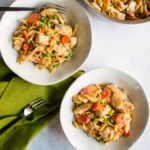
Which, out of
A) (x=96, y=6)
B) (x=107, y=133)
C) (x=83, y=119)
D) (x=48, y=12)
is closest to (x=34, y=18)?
(x=48, y=12)

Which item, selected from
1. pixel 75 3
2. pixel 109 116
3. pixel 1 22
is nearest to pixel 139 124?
pixel 109 116

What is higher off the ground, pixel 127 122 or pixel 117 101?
pixel 117 101

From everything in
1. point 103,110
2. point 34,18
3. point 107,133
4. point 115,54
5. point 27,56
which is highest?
point 34,18

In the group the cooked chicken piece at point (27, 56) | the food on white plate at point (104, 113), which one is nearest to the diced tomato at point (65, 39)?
the cooked chicken piece at point (27, 56)

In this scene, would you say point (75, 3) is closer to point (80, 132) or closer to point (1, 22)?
point (1, 22)

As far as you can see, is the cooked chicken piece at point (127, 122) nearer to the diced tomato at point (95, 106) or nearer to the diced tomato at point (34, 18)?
the diced tomato at point (95, 106)

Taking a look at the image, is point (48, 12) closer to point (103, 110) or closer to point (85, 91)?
point (85, 91)

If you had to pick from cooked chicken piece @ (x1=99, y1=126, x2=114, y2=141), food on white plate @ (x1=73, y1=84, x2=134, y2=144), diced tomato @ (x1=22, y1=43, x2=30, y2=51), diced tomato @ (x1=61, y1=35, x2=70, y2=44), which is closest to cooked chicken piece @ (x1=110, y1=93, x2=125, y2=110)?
food on white plate @ (x1=73, y1=84, x2=134, y2=144)
